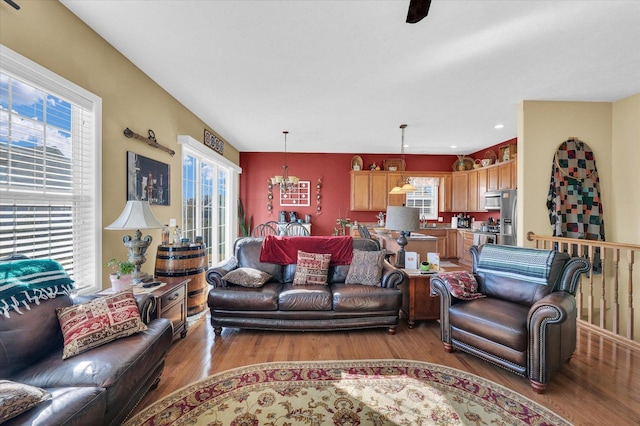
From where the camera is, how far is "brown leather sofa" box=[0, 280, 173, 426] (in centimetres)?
115

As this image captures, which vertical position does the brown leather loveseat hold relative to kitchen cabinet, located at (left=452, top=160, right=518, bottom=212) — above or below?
below

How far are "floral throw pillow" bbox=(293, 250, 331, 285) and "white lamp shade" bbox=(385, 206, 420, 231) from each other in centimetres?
87

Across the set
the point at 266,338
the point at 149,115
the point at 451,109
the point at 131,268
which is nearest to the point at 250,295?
the point at 266,338

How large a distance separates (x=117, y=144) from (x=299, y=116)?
2.41 meters

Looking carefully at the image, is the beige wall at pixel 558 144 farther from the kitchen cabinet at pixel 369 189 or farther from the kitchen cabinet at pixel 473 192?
the kitchen cabinet at pixel 369 189

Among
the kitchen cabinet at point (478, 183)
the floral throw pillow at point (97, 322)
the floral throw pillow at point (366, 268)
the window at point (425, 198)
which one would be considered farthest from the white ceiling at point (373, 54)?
the window at point (425, 198)

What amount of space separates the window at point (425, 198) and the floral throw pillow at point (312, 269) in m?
4.49

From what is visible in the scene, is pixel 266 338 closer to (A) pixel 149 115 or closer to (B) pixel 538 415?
(B) pixel 538 415

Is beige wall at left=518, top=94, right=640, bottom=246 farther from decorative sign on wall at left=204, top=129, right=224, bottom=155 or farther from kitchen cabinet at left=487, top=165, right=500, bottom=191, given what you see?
decorative sign on wall at left=204, top=129, right=224, bottom=155

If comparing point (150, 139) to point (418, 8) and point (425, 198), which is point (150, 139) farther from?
point (425, 198)

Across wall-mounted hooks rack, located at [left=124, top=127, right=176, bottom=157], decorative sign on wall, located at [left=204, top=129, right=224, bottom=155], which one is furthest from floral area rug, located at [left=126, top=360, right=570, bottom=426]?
decorative sign on wall, located at [left=204, top=129, right=224, bottom=155]

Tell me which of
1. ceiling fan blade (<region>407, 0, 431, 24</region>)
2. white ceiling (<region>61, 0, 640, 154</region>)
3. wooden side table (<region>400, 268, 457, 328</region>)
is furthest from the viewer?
wooden side table (<region>400, 268, 457, 328</region>)

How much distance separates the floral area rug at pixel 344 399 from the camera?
1.65 meters

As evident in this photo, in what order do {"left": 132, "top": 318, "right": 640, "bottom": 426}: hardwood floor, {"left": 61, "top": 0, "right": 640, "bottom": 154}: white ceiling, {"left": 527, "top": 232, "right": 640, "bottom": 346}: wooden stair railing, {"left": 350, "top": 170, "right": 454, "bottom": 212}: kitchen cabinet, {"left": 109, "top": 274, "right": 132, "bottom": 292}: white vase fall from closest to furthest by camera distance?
{"left": 132, "top": 318, "right": 640, "bottom": 426}: hardwood floor → {"left": 61, "top": 0, "right": 640, "bottom": 154}: white ceiling → {"left": 109, "top": 274, "right": 132, "bottom": 292}: white vase → {"left": 527, "top": 232, "right": 640, "bottom": 346}: wooden stair railing → {"left": 350, "top": 170, "right": 454, "bottom": 212}: kitchen cabinet
